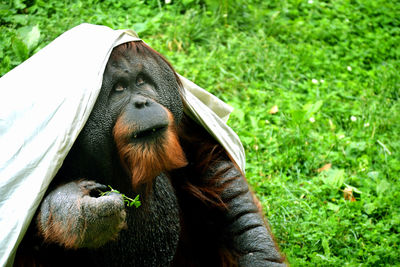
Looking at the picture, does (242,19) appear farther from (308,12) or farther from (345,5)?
(345,5)

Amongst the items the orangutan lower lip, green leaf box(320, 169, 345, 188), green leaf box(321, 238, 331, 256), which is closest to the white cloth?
the orangutan lower lip

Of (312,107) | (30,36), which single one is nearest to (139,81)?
(30,36)

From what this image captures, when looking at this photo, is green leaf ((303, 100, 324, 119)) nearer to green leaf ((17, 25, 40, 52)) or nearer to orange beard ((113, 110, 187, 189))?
green leaf ((17, 25, 40, 52))

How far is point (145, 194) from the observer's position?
216cm

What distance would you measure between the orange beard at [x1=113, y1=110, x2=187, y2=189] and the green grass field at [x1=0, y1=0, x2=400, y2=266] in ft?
3.74

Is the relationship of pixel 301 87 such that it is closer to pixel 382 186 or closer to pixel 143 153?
pixel 382 186

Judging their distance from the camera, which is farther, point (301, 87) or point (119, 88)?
point (301, 87)

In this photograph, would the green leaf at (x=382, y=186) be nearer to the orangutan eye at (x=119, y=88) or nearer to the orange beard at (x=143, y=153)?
the orange beard at (x=143, y=153)

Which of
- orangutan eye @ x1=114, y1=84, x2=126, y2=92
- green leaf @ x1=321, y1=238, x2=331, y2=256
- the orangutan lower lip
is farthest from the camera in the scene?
green leaf @ x1=321, y1=238, x2=331, y2=256

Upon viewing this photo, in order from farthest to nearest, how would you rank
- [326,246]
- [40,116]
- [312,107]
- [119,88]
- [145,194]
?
[312,107]
[326,246]
[145,194]
[119,88]
[40,116]

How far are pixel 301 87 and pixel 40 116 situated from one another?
8.22ft

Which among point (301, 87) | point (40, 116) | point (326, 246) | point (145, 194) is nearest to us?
point (40, 116)

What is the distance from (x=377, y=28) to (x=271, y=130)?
1.80m

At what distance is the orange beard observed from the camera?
188 centimetres
